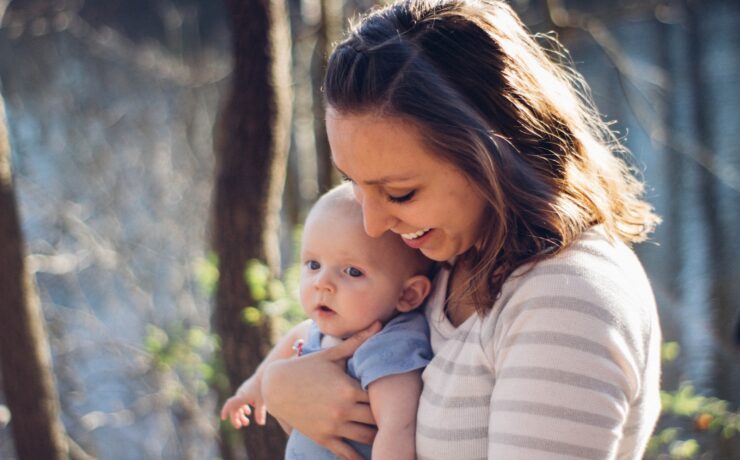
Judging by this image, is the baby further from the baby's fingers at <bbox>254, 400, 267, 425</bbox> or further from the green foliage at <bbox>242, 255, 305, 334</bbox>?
the green foliage at <bbox>242, 255, 305, 334</bbox>

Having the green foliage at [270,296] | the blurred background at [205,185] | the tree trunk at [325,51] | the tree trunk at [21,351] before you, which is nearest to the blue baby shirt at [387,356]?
the green foliage at [270,296]

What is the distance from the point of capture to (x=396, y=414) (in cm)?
152

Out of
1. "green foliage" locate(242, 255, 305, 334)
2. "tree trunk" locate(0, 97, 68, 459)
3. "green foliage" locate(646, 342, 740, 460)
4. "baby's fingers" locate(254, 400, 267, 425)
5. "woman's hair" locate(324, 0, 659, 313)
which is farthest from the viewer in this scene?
"tree trunk" locate(0, 97, 68, 459)

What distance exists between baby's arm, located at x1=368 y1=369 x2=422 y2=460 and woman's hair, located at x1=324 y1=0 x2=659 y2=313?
0.28 meters

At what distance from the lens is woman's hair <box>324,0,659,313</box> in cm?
134

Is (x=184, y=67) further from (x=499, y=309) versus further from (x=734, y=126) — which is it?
(x=499, y=309)

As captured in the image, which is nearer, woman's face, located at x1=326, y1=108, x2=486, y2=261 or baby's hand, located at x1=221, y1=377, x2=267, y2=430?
woman's face, located at x1=326, y1=108, x2=486, y2=261

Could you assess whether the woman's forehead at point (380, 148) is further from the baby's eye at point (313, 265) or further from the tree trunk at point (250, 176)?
the tree trunk at point (250, 176)

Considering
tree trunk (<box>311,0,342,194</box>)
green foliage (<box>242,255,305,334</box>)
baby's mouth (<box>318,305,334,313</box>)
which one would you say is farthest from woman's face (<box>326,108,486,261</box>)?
tree trunk (<box>311,0,342,194</box>)

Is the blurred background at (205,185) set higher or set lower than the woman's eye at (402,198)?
lower

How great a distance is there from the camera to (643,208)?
1.61 meters

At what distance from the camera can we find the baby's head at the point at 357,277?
172cm

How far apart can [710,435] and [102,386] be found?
4449 millimetres

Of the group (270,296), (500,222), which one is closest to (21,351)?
(270,296)
